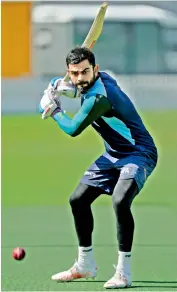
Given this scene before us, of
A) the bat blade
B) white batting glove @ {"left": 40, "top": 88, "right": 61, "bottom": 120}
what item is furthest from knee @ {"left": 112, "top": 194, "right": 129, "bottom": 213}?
the bat blade

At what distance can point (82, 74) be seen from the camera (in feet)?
17.6

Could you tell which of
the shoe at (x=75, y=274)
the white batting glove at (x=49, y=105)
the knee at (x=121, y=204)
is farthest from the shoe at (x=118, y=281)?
the white batting glove at (x=49, y=105)

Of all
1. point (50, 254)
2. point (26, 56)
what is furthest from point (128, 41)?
point (50, 254)

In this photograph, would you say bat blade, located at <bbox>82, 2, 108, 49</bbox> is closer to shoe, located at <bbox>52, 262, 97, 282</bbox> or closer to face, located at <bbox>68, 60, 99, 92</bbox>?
face, located at <bbox>68, 60, 99, 92</bbox>

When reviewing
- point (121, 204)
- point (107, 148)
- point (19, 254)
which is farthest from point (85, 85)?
point (19, 254)

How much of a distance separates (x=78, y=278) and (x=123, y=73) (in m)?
13.8

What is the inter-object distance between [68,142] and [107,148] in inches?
323

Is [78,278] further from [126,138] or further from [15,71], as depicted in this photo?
[15,71]

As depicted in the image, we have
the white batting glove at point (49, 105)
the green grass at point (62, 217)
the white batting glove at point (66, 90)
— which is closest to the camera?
the white batting glove at point (49, 105)

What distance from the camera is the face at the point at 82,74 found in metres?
5.37

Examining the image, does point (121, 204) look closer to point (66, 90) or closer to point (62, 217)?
point (66, 90)

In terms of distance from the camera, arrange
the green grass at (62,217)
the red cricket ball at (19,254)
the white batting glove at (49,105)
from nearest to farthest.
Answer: the white batting glove at (49,105) → the green grass at (62,217) → the red cricket ball at (19,254)

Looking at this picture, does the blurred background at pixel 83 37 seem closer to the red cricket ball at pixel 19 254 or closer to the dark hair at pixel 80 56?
the red cricket ball at pixel 19 254

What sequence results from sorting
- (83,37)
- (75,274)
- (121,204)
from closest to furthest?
(121,204)
(75,274)
(83,37)
